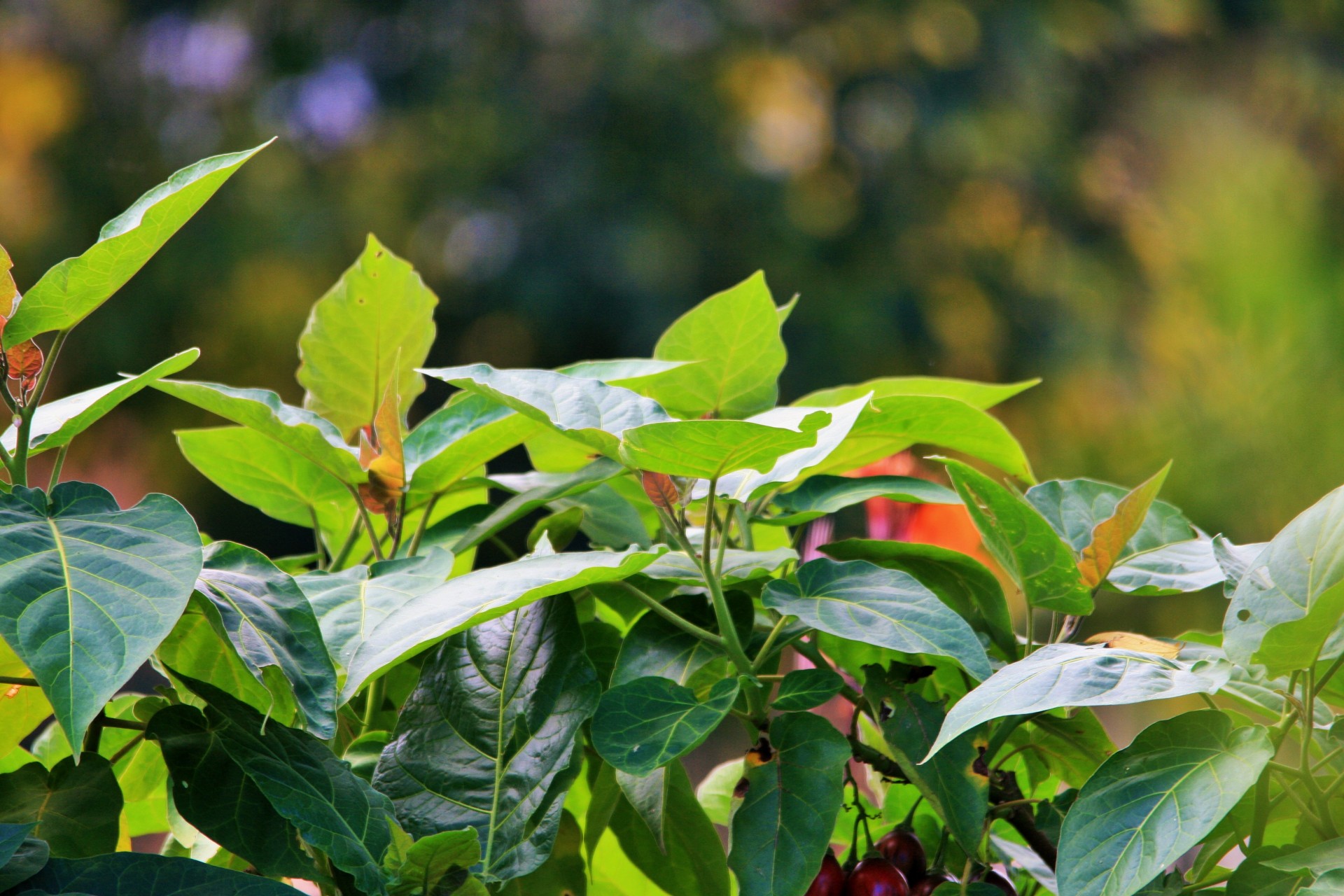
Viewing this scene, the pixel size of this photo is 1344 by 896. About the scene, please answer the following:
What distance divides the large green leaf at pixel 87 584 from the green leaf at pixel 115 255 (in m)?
0.06

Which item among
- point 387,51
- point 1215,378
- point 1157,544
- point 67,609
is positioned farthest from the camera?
point 387,51

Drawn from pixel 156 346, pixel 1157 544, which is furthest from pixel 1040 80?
pixel 1157 544

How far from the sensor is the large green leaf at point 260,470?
475 mm

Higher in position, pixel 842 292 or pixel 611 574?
pixel 611 574

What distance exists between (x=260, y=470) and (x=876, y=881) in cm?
31

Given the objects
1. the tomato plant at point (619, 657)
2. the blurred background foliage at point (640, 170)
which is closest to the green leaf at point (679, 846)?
the tomato plant at point (619, 657)

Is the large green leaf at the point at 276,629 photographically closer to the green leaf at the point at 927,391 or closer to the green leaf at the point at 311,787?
the green leaf at the point at 311,787

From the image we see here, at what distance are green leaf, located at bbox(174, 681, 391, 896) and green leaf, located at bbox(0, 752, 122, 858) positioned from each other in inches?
1.4

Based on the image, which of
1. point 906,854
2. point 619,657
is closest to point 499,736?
point 619,657

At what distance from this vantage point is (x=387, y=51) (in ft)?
17.3

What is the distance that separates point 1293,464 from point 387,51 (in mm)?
4698

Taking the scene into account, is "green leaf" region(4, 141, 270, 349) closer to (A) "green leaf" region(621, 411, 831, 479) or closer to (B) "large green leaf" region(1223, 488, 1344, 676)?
(A) "green leaf" region(621, 411, 831, 479)

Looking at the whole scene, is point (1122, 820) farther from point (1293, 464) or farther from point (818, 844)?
point (1293, 464)

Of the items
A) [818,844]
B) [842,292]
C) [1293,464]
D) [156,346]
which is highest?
[818,844]
